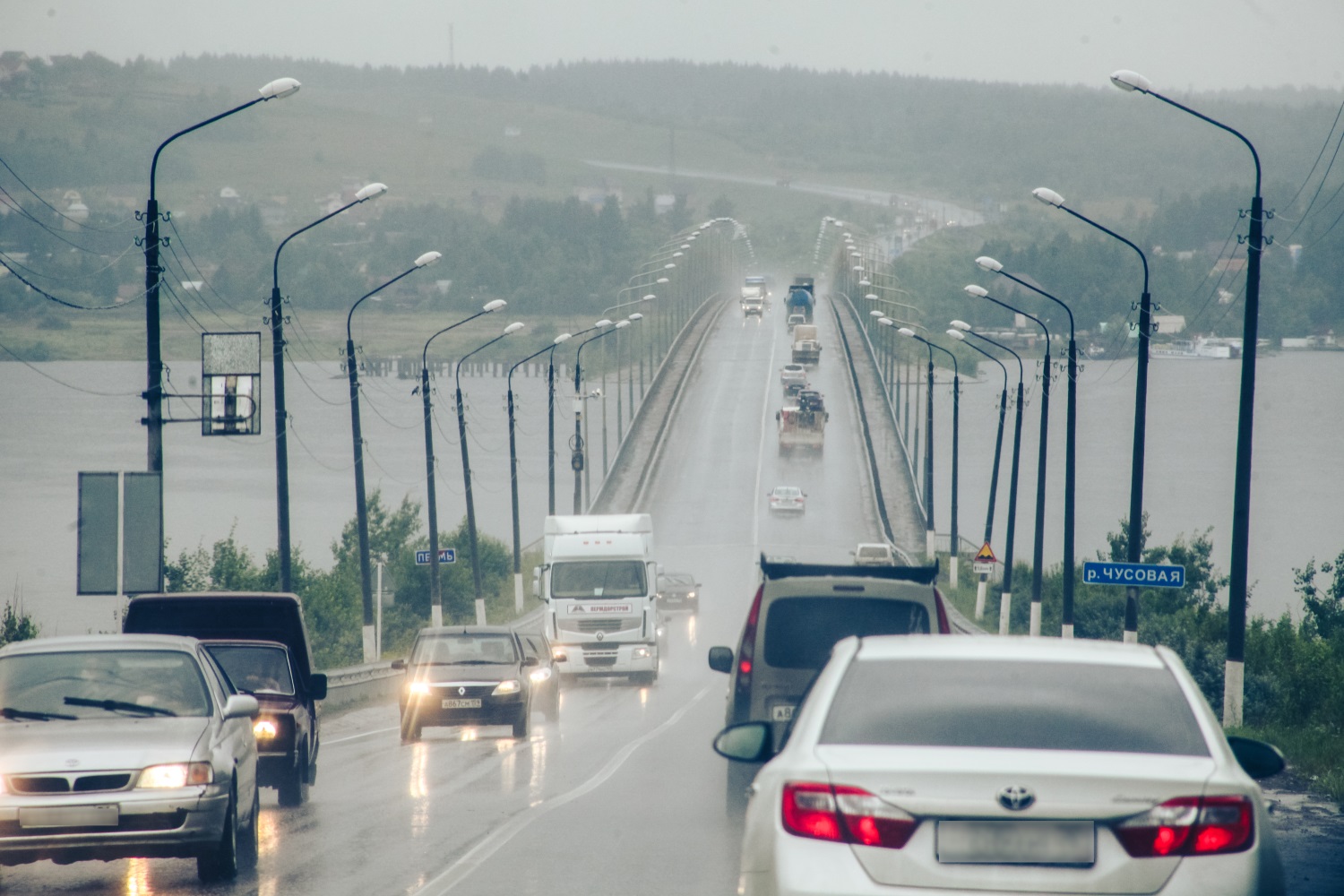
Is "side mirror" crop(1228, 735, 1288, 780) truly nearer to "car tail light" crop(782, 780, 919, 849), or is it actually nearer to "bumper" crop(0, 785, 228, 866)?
"car tail light" crop(782, 780, 919, 849)

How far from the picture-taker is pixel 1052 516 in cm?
13362

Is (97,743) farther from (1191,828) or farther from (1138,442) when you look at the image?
(1138,442)

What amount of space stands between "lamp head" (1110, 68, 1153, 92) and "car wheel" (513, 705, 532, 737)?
12167mm

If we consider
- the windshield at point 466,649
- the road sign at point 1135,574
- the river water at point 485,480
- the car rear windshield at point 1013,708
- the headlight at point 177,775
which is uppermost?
the car rear windshield at point 1013,708

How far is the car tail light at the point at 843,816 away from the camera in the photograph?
16.6 ft

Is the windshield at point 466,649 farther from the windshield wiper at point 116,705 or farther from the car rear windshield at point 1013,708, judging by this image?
the car rear windshield at point 1013,708

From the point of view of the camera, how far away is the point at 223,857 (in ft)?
33.5

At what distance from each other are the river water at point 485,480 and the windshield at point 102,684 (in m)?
70.8

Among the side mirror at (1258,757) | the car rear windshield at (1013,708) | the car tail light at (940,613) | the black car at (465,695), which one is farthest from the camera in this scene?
the black car at (465,695)

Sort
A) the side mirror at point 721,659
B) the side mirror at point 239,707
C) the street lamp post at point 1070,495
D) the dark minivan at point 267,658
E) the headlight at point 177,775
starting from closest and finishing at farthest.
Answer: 1. the headlight at point 177,775
2. the side mirror at point 239,707
3. the dark minivan at point 267,658
4. the side mirror at point 721,659
5. the street lamp post at point 1070,495

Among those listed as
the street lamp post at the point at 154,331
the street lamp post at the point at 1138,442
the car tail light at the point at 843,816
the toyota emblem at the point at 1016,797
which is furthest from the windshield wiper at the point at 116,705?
the street lamp post at the point at 1138,442

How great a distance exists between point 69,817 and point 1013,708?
19.7 ft

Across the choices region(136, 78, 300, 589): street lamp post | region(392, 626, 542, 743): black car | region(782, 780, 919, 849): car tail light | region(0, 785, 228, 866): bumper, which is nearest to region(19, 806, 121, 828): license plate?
region(0, 785, 228, 866): bumper

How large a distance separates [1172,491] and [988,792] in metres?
136
